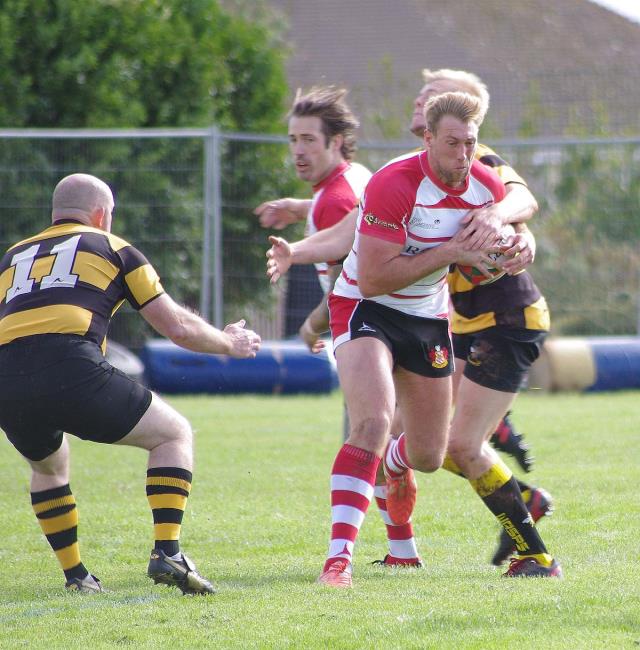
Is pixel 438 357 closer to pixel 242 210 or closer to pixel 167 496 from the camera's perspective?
pixel 167 496

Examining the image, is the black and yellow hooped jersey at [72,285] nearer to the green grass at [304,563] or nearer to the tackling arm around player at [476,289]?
the tackling arm around player at [476,289]

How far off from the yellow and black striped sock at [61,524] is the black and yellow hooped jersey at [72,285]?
2.68 ft

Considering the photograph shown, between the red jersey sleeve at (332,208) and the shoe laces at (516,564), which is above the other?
the red jersey sleeve at (332,208)

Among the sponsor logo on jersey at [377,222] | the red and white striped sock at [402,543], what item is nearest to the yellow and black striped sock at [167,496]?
the red and white striped sock at [402,543]

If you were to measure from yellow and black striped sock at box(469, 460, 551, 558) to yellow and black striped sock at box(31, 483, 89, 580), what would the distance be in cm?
189

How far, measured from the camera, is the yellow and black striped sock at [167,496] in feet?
18.5

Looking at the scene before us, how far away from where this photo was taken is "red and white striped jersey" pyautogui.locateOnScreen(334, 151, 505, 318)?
5555 millimetres

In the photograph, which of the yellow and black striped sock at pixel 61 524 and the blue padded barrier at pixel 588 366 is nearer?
the yellow and black striped sock at pixel 61 524

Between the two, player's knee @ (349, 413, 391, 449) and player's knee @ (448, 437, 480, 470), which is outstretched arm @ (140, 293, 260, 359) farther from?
player's knee @ (448, 437, 480, 470)

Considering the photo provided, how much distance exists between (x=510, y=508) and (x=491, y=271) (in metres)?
1.17

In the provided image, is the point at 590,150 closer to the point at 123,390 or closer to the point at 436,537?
the point at 436,537

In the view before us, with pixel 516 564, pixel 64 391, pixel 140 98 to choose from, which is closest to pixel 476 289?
pixel 516 564

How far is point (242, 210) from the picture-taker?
56.4 feet

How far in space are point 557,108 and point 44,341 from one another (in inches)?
1061
